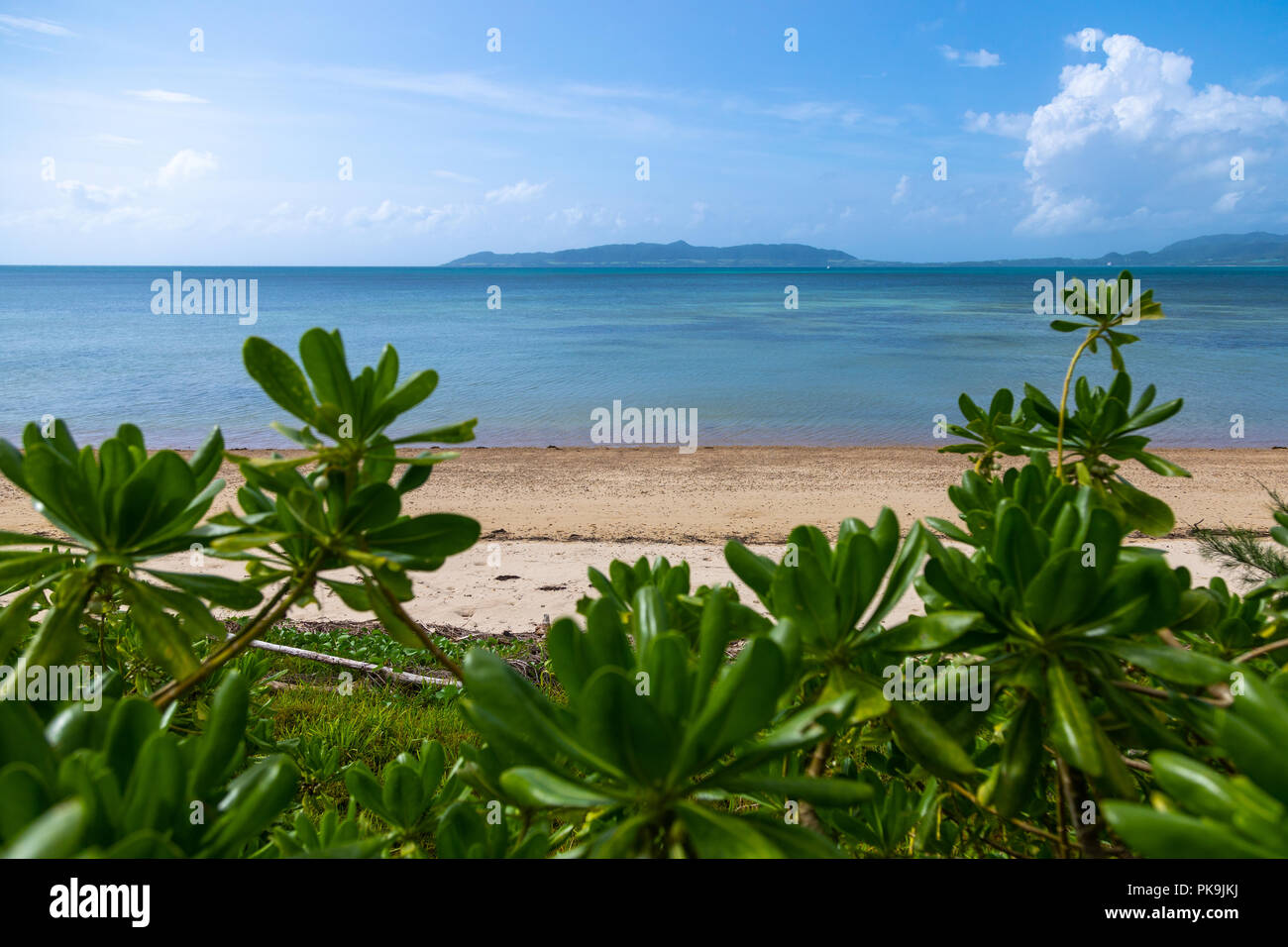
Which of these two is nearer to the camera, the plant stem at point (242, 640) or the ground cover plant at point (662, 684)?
the ground cover plant at point (662, 684)

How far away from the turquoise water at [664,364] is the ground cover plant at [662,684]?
1453 cm

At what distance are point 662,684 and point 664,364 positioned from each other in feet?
90.1

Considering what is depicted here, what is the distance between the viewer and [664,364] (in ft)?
91.4

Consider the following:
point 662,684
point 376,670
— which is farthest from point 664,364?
point 662,684

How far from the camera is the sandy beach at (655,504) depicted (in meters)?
6.61

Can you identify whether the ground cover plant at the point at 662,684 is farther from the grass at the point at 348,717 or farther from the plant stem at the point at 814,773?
the grass at the point at 348,717

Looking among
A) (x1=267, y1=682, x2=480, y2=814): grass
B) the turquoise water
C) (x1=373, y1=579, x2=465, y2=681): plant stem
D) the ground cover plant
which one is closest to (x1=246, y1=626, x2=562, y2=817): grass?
(x1=267, y1=682, x2=480, y2=814): grass

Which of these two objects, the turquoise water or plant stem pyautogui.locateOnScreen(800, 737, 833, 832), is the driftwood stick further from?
the turquoise water

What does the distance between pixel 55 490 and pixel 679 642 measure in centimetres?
73

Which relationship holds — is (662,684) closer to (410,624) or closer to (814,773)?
(814,773)

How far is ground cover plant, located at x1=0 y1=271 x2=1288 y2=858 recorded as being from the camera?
24.2 inches

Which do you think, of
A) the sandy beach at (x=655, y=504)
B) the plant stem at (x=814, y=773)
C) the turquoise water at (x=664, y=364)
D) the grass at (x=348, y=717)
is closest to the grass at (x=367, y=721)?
the grass at (x=348, y=717)

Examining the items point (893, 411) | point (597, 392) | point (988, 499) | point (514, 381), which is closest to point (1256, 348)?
point (893, 411)
